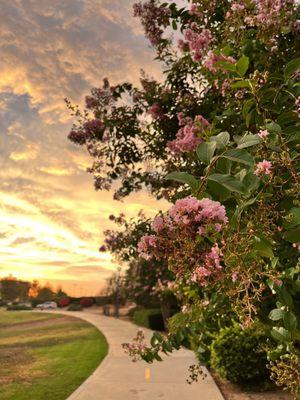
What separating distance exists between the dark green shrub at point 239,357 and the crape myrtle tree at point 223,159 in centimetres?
356

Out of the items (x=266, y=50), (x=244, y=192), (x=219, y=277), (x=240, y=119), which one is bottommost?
(x=219, y=277)

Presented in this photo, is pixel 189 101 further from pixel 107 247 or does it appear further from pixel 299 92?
pixel 107 247

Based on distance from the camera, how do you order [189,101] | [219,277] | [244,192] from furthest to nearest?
1. [189,101]
2. [219,277]
3. [244,192]

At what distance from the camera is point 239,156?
155 centimetres

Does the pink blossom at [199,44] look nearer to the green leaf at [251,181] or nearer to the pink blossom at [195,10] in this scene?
the pink blossom at [195,10]

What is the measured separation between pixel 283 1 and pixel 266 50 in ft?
1.42

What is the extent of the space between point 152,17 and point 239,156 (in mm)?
4367

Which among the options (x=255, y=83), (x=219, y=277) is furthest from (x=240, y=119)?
(x=219, y=277)

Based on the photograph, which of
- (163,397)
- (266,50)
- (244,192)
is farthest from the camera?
(163,397)

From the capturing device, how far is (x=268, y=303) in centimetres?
498

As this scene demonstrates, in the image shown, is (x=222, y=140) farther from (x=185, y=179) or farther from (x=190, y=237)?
(x=190, y=237)

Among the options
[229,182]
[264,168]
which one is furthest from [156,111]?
[229,182]

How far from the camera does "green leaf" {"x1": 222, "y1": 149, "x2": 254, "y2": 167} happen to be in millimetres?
1516

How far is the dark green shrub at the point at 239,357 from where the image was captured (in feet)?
28.6
